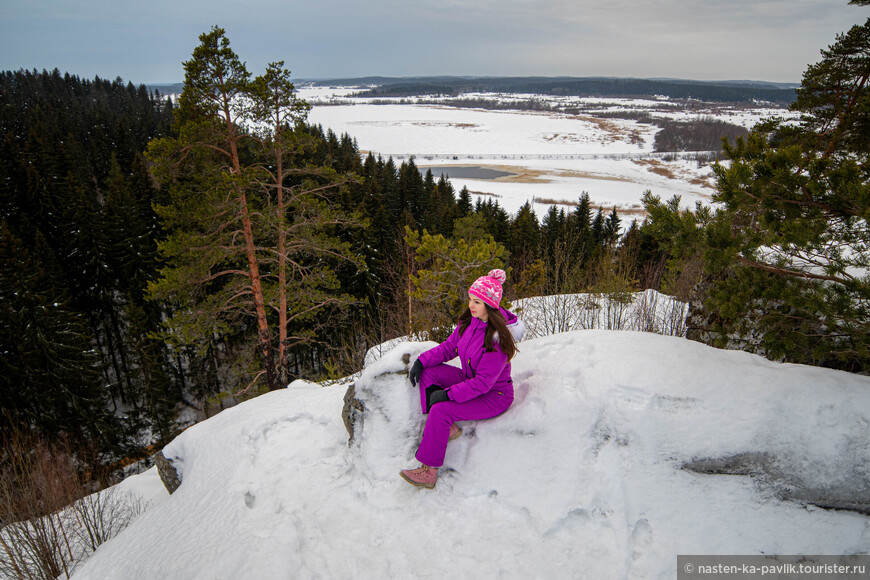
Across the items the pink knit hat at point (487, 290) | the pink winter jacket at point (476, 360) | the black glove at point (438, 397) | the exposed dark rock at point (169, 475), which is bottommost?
the exposed dark rock at point (169, 475)

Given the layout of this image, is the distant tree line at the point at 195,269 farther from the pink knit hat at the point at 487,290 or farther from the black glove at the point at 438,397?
the pink knit hat at the point at 487,290

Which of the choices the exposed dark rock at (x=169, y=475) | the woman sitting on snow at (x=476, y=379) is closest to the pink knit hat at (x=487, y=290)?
the woman sitting on snow at (x=476, y=379)

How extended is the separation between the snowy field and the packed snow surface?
186 feet

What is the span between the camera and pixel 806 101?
7.20m

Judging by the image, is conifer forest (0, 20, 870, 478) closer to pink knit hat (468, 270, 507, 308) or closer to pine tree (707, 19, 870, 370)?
pine tree (707, 19, 870, 370)

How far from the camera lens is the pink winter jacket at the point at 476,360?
423 cm

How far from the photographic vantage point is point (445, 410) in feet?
14.0

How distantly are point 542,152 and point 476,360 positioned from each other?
410 ft

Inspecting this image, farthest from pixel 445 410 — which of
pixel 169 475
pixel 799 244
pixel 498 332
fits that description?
pixel 169 475

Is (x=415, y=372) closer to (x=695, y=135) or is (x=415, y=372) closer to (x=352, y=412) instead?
(x=352, y=412)

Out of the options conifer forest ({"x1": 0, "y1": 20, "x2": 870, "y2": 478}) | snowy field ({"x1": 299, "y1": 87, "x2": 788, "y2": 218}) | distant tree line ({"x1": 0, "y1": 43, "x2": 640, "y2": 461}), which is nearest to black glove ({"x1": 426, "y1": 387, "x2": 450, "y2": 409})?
conifer forest ({"x1": 0, "y1": 20, "x2": 870, "y2": 478})

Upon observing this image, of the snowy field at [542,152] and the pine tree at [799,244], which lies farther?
the snowy field at [542,152]

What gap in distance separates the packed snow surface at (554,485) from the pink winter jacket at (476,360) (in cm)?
48

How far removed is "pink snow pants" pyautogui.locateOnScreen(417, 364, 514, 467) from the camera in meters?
4.18
